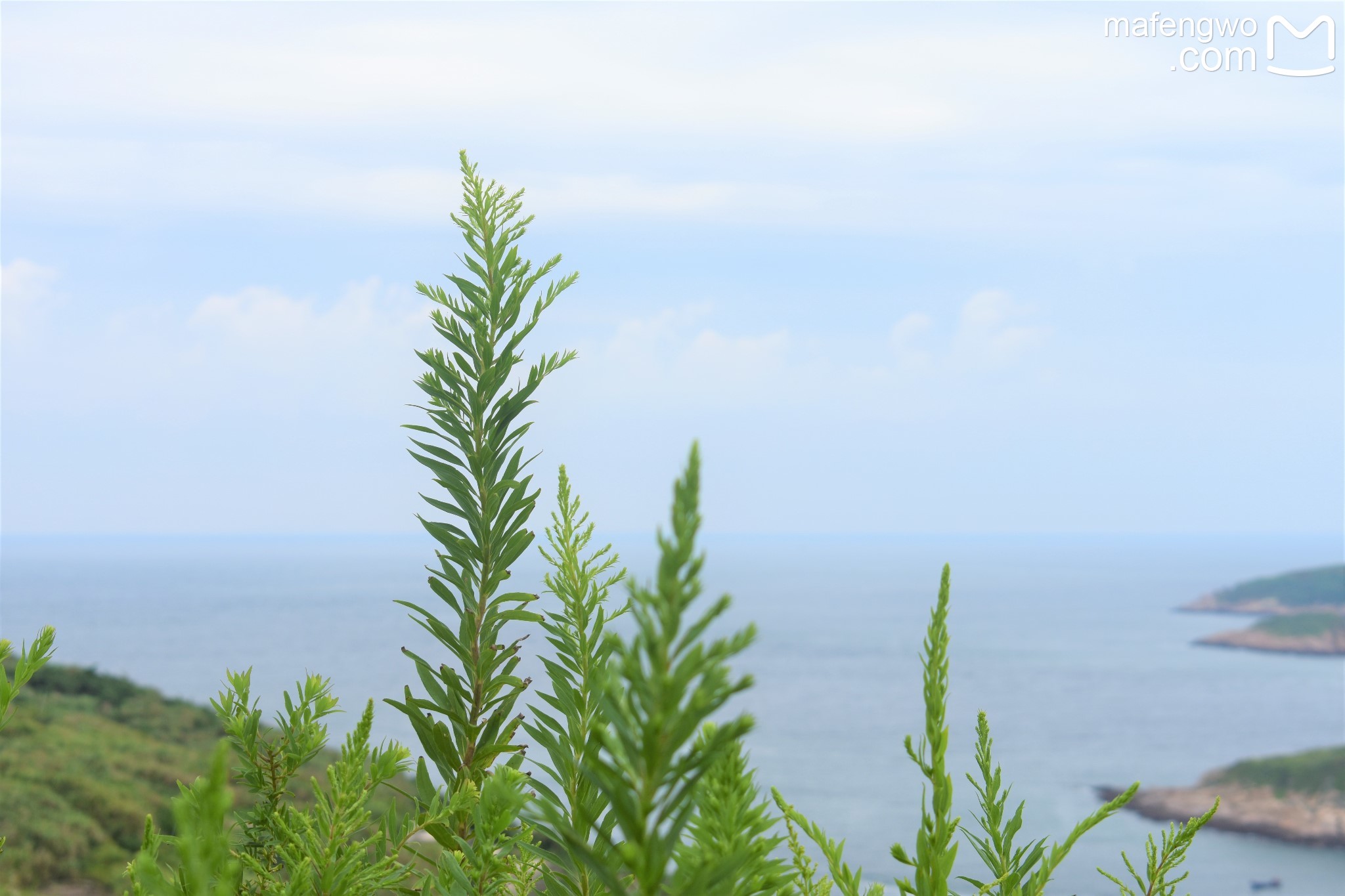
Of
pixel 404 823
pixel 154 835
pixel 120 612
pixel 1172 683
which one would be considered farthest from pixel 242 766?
pixel 120 612

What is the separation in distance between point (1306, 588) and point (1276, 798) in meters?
70.7

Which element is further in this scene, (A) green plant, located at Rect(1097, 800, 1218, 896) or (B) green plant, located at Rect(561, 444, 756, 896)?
(A) green plant, located at Rect(1097, 800, 1218, 896)

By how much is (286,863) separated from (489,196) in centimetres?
136

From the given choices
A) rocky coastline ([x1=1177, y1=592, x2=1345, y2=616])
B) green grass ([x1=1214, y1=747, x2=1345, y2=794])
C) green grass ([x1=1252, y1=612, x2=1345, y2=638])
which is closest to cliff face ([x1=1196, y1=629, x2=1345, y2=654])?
green grass ([x1=1252, y1=612, x2=1345, y2=638])

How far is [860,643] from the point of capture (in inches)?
6432

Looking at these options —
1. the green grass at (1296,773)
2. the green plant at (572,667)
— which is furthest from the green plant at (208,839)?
the green grass at (1296,773)

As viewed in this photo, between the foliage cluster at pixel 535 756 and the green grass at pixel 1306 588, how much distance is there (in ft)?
545

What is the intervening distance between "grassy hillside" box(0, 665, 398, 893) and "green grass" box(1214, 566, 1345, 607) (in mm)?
139156

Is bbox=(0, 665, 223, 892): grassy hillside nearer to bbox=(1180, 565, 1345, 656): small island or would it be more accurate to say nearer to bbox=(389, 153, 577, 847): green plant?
bbox=(389, 153, 577, 847): green plant

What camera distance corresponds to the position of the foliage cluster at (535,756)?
0.57 meters

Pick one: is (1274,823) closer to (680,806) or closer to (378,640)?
(680,806)

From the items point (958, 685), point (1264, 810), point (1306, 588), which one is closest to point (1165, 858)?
point (1264, 810)

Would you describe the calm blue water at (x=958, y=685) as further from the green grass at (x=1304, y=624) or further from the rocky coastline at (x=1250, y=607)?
the green grass at (x=1304, y=624)

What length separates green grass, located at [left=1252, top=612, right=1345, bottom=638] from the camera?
14112cm
